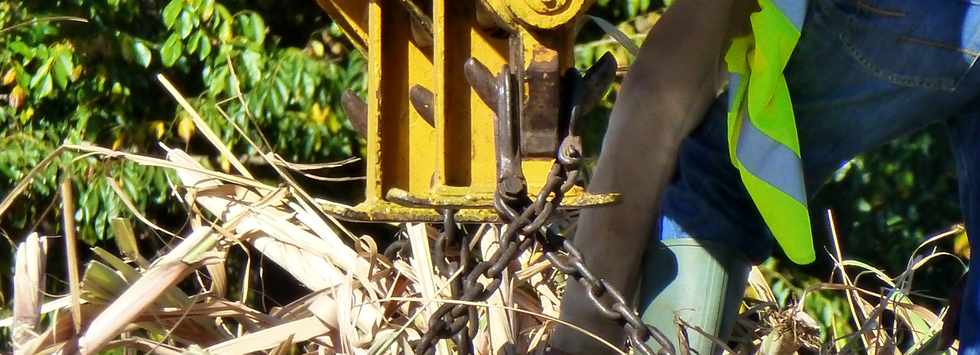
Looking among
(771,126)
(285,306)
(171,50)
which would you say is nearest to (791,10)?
(771,126)

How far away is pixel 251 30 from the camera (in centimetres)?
378

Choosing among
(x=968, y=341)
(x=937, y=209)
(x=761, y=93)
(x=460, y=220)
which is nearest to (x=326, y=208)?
(x=460, y=220)

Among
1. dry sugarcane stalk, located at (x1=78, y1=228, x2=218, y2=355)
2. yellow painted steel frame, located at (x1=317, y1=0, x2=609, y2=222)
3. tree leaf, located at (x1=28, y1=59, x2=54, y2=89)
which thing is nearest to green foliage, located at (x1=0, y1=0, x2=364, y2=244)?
tree leaf, located at (x1=28, y1=59, x2=54, y2=89)

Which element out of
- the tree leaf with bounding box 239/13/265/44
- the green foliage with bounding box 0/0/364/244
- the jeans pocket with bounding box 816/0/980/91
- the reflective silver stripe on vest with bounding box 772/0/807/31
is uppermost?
the reflective silver stripe on vest with bounding box 772/0/807/31

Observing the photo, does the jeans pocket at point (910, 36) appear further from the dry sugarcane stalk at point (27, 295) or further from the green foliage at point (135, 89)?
the green foliage at point (135, 89)

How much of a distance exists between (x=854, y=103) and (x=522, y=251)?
0.53m

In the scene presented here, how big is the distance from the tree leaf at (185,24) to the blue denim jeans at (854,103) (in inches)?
89.1

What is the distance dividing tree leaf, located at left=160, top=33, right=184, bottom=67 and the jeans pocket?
8.00ft

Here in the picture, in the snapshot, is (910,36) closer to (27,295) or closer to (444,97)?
(444,97)

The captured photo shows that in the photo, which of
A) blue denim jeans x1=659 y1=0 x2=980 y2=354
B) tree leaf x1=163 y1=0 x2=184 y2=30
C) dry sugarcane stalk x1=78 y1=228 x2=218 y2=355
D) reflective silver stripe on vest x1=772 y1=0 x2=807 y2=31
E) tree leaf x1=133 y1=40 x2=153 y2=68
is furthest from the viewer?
tree leaf x1=133 y1=40 x2=153 y2=68

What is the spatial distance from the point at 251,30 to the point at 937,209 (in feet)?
6.90

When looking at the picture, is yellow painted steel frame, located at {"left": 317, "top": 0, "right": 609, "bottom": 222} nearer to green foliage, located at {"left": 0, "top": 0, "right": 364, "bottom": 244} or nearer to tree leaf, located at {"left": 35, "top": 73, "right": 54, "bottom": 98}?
green foliage, located at {"left": 0, "top": 0, "right": 364, "bottom": 244}

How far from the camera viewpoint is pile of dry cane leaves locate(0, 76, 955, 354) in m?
1.84

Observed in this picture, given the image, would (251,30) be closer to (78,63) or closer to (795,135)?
(78,63)
